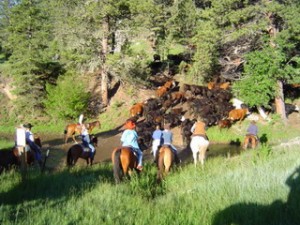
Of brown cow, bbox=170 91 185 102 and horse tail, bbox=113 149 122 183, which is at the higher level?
brown cow, bbox=170 91 185 102

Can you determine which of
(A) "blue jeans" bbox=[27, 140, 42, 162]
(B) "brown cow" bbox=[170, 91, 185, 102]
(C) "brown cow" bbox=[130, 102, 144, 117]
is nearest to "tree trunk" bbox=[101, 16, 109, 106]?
(C) "brown cow" bbox=[130, 102, 144, 117]

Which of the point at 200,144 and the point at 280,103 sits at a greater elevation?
the point at 280,103

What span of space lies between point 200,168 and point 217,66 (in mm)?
24852

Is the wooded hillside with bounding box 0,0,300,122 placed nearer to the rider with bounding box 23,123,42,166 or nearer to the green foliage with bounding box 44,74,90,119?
the green foliage with bounding box 44,74,90,119

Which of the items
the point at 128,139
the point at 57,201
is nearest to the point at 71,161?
the point at 128,139

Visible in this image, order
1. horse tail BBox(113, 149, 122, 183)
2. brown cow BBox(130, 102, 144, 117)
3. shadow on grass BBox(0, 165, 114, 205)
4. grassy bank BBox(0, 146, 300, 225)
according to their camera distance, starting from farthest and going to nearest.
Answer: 1. brown cow BBox(130, 102, 144, 117)
2. horse tail BBox(113, 149, 122, 183)
3. shadow on grass BBox(0, 165, 114, 205)
4. grassy bank BBox(0, 146, 300, 225)

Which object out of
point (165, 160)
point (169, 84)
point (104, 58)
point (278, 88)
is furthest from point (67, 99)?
point (165, 160)

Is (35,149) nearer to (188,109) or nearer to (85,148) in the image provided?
(85,148)

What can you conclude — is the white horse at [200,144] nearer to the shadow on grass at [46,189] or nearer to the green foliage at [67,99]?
the shadow on grass at [46,189]

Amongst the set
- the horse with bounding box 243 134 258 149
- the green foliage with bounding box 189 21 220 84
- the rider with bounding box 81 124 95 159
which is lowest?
the horse with bounding box 243 134 258 149

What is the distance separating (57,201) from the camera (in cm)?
847

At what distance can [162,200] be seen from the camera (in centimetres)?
879

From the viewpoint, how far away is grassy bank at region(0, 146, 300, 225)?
701 centimetres

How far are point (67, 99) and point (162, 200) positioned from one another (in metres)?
25.4
